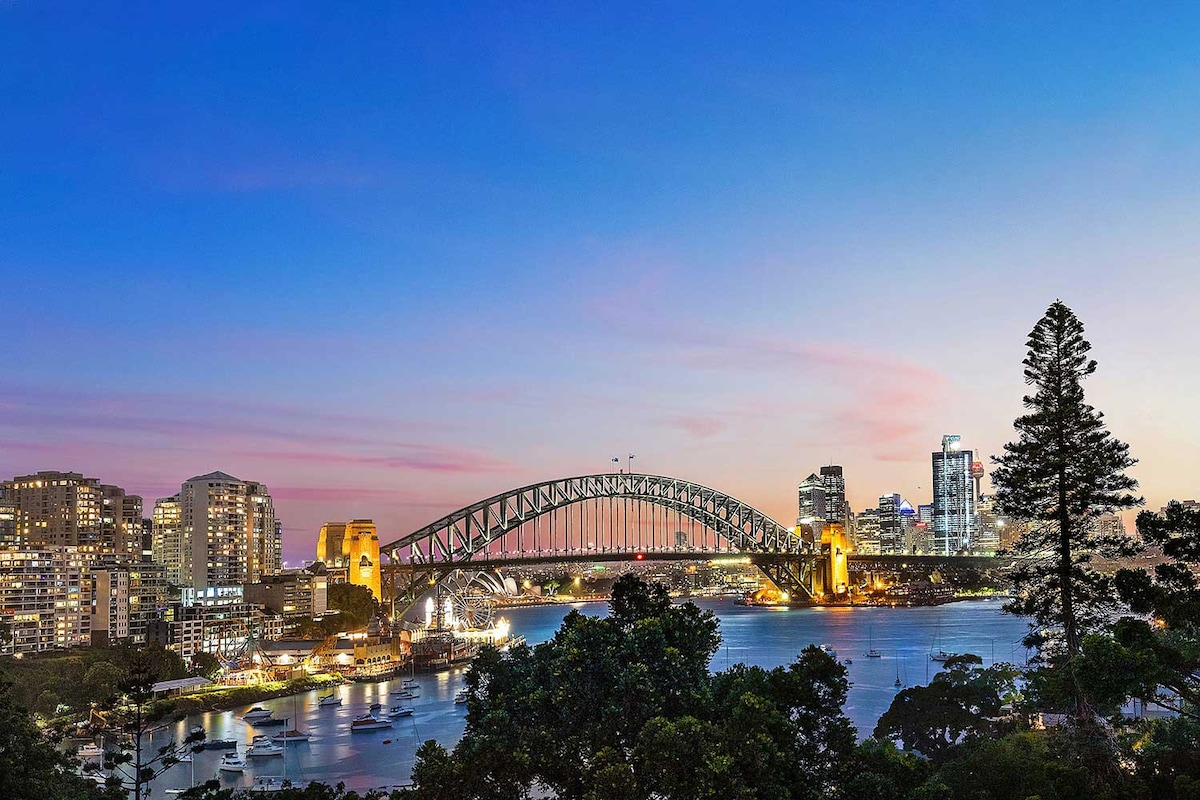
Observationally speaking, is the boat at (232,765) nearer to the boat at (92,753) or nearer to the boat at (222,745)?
the boat at (222,745)

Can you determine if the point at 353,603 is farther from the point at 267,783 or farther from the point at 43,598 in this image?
the point at 267,783

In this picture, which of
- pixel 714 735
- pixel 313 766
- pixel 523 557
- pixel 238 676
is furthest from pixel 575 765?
pixel 523 557

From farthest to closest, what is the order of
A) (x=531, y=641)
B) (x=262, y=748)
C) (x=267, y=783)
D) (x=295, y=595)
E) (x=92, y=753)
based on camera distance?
1. (x=531, y=641)
2. (x=295, y=595)
3. (x=262, y=748)
4. (x=92, y=753)
5. (x=267, y=783)

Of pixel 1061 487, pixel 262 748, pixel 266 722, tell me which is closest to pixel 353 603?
pixel 266 722

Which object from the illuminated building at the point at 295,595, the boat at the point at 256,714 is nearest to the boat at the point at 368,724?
the boat at the point at 256,714

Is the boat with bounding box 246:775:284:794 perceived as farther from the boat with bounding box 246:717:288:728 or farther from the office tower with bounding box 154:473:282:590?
the office tower with bounding box 154:473:282:590

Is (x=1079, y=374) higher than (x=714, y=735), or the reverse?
(x=1079, y=374)

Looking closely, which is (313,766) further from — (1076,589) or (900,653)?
(900,653)
